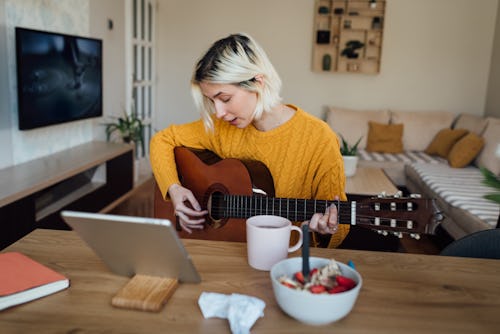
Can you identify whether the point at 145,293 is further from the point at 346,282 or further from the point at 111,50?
the point at 111,50

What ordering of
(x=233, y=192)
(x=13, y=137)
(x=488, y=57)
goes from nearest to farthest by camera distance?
(x=233, y=192), (x=13, y=137), (x=488, y=57)

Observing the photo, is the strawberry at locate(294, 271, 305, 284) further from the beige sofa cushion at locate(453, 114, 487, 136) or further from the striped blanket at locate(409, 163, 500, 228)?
the beige sofa cushion at locate(453, 114, 487, 136)

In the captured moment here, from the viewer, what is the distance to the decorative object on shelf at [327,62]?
209 inches

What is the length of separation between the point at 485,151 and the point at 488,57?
162 cm

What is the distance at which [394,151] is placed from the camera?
16.0 ft

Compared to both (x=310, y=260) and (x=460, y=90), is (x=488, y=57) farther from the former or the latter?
(x=310, y=260)

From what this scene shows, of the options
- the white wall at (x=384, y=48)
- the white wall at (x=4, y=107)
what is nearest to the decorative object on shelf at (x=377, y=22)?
the white wall at (x=384, y=48)

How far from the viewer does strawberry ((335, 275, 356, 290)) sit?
821mm

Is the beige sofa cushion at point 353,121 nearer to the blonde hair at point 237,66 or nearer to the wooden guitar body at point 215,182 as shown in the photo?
the wooden guitar body at point 215,182

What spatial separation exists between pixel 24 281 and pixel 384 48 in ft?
16.5

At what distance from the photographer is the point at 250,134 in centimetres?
156

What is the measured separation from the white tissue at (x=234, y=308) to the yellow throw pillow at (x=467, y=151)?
3824 mm

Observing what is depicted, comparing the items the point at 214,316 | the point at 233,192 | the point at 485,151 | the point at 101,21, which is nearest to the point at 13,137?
the point at 101,21

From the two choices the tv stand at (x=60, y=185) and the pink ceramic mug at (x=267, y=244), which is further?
the tv stand at (x=60, y=185)
